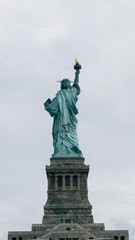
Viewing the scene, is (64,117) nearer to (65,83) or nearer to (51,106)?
(51,106)

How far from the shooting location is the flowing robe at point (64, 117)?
90.6m

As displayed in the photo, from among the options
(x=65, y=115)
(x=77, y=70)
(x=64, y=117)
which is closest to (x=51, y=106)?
(x=65, y=115)

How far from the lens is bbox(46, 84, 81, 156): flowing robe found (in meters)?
90.6

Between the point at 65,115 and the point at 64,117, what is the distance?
1.15 ft

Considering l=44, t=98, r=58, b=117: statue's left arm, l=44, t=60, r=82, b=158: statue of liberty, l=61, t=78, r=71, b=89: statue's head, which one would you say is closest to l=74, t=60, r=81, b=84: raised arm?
l=44, t=60, r=82, b=158: statue of liberty

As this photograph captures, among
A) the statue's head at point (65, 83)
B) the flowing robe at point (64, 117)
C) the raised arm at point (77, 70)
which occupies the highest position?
the raised arm at point (77, 70)

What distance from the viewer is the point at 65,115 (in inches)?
3610

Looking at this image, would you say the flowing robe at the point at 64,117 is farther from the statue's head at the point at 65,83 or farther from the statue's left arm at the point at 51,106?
the statue's head at the point at 65,83

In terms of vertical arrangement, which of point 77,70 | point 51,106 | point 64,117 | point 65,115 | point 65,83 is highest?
point 77,70

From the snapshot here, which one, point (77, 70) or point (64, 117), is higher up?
point (77, 70)

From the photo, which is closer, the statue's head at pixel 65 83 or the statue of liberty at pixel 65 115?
the statue of liberty at pixel 65 115

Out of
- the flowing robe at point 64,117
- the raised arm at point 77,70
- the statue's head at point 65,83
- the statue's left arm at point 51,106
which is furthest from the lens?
the raised arm at point 77,70

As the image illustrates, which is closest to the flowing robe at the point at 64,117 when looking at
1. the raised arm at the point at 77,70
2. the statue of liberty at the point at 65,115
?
the statue of liberty at the point at 65,115

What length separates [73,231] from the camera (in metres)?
75.9
